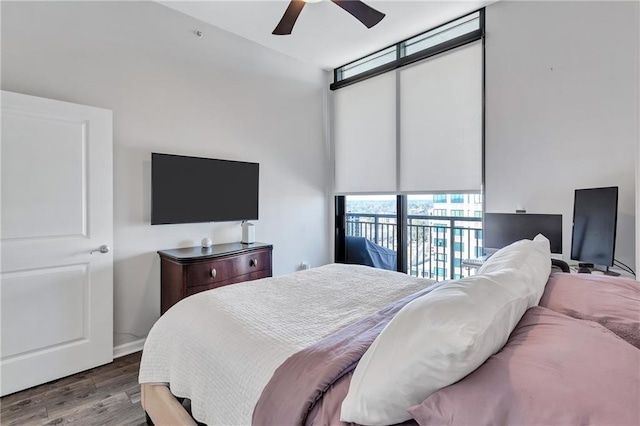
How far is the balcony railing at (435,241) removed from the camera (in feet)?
11.8

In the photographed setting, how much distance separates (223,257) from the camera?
2795mm

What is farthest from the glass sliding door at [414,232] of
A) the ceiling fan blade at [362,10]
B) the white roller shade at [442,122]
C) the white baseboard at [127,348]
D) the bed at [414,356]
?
the white baseboard at [127,348]

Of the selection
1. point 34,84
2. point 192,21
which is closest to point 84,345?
point 34,84

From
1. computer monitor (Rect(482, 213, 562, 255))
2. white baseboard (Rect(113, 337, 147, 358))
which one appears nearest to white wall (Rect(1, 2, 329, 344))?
white baseboard (Rect(113, 337, 147, 358))

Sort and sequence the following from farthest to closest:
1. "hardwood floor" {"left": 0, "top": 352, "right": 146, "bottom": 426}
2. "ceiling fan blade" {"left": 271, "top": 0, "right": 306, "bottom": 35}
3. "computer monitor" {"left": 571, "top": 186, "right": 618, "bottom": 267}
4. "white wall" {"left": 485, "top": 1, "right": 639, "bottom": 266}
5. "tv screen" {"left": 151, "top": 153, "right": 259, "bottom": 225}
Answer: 1. "tv screen" {"left": 151, "top": 153, "right": 259, "bottom": 225}
2. "white wall" {"left": 485, "top": 1, "right": 639, "bottom": 266}
3. "ceiling fan blade" {"left": 271, "top": 0, "right": 306, "bottom": 35}
4. "computer monitor" {"left": 571, "top": 186, "right": 618, "bottom": 267}
5. "hardwood floor" {"left": 0, "top": 352, "right": 146, "bottom": 426}

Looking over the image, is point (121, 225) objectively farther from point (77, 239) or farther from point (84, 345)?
point (84, 345)

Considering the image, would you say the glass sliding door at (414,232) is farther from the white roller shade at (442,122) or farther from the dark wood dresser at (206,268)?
the dark wood dresser at (206,268)

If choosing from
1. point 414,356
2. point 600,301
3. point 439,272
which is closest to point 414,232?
point 439,272

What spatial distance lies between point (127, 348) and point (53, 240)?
3.62 feet

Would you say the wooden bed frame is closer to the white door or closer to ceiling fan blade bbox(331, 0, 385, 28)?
the white door

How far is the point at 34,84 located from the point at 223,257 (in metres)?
1.89

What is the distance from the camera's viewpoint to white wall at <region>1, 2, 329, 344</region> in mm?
2391

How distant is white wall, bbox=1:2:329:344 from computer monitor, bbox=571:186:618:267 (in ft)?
9.22

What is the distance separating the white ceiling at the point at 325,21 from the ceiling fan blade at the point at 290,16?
64cm
